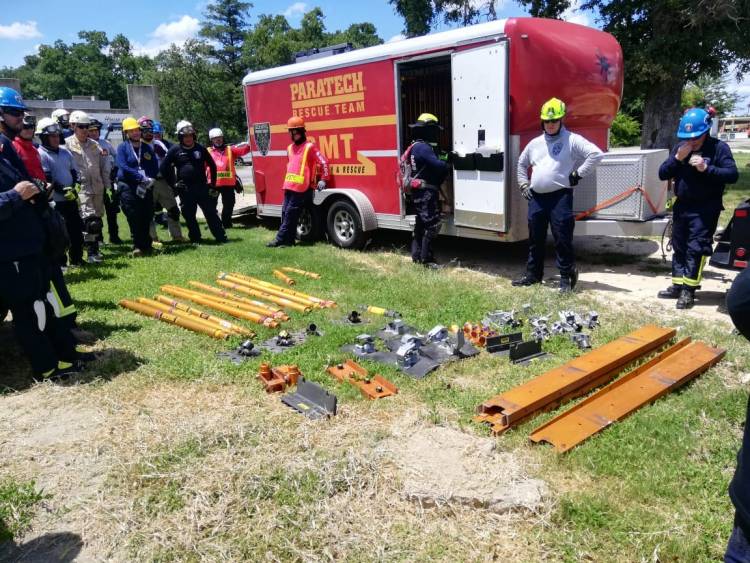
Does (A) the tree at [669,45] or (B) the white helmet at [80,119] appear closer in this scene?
(B) the white helmet at [80,119]

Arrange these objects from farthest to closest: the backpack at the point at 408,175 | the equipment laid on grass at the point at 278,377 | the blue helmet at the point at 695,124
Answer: the backpack at the point at 408,175 → the blue helmet at the point at 695,124 → the equipment laid on grass at the point at 278,377

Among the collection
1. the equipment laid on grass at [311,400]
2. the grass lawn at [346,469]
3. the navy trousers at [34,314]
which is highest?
the navy trousers at [34,314]

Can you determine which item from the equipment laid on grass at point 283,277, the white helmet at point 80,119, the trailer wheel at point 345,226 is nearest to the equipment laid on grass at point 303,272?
the equipment laid on grass at point 283,277

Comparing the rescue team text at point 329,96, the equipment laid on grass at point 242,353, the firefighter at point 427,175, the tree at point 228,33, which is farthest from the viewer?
the tree at point 228,33

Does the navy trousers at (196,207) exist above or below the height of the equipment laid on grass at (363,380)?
above

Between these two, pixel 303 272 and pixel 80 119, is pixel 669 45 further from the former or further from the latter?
pixel 80 119

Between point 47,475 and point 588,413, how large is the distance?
320 cm

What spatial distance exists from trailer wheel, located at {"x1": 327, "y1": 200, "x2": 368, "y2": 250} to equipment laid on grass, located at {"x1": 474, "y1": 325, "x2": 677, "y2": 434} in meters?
4.56

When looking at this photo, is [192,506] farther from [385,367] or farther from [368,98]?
[368,98]

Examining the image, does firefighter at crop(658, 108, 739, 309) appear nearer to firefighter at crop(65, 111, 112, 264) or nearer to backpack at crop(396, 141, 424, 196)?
backpack at crop(396, 141, 424, 196)

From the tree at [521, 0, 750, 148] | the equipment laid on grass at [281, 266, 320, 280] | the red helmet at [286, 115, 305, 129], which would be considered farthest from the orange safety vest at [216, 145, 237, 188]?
the tree at [521, 0, 750, 148]

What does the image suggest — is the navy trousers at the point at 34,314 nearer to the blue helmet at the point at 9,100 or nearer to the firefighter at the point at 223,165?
the blue helmet at the point at 9,100

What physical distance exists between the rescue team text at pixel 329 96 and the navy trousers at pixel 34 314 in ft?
16.1

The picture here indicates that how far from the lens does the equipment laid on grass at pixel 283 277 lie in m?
7.01
